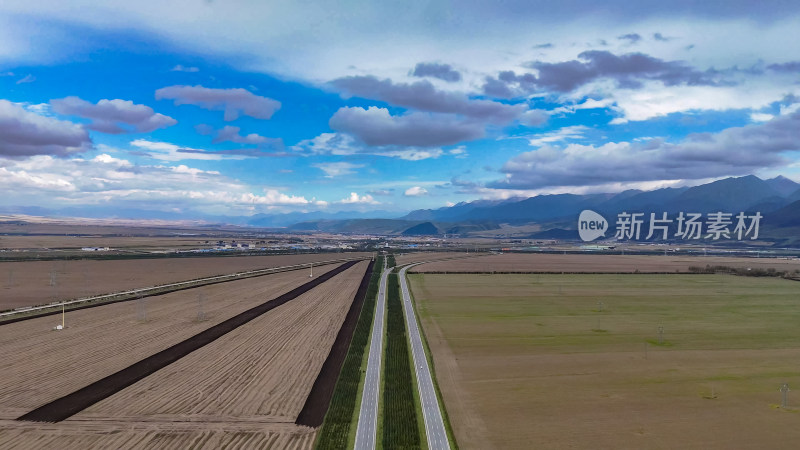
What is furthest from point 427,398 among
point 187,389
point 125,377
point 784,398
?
point 784,398

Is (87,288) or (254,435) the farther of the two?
(87,288)

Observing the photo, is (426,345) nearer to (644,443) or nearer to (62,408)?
(644,443)

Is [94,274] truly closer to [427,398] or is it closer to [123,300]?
[123,300]

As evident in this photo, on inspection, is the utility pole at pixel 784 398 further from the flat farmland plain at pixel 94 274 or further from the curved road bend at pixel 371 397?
the flat farmland plain at pixel 94 274

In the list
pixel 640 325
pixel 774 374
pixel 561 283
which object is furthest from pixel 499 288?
pixel 774 374

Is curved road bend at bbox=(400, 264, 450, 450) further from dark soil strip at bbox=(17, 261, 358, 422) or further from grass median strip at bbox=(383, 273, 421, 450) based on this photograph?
dark soil strip at bbox=(17, 261, 358, 422)
